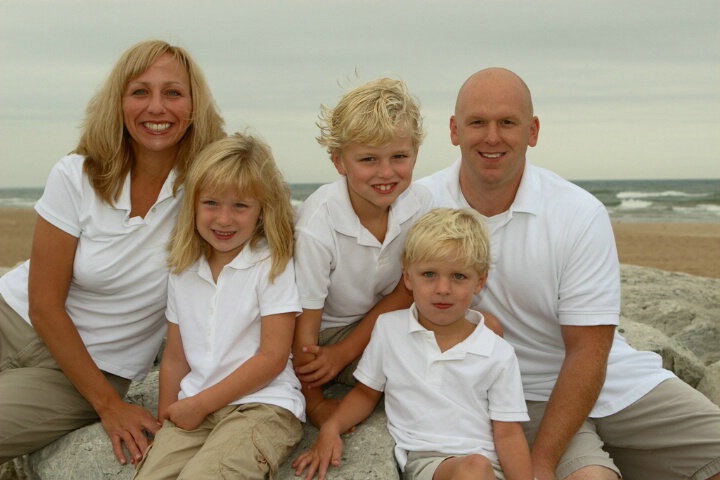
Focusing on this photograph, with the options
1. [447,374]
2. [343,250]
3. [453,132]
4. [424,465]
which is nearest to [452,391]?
[447,374]

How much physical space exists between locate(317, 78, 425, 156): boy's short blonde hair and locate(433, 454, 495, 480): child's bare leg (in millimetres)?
1299

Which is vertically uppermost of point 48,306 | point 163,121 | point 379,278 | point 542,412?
point 163,121

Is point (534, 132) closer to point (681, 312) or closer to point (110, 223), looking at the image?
point (110, 223)

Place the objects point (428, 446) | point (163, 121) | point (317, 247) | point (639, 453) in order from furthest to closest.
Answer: point (639, 453) < point (163, 121) < point (317, 247) < point (428, 446)

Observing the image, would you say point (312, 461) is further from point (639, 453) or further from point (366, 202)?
point (639, 453)

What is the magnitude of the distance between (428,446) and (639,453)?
1.33 metres

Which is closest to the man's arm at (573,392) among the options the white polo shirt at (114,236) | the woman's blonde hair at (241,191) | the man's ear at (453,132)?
the man's ear at (453,132)

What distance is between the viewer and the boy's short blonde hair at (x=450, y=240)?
3.21 metres

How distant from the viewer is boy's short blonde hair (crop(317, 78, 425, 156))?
133 inches

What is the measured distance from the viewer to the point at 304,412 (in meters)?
3.47

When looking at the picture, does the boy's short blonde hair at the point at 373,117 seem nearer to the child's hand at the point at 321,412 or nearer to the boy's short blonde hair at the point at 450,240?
the boy's short blonde hair at the point at 450,240

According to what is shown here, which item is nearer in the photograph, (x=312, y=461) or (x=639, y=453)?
(x=312, y=461)

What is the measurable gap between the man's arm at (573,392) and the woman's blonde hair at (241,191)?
132cm

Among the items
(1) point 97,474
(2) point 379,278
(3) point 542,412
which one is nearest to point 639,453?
(3) point 542,412
